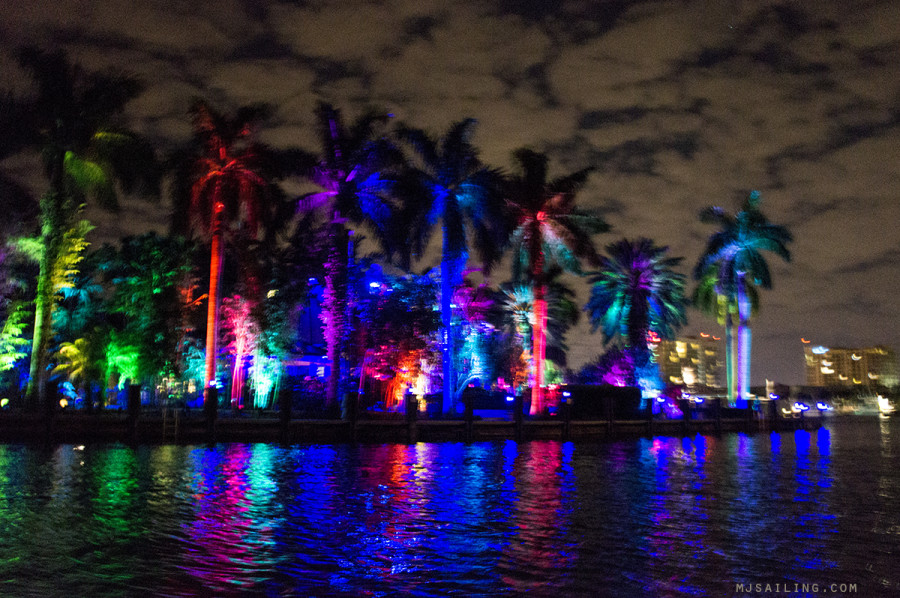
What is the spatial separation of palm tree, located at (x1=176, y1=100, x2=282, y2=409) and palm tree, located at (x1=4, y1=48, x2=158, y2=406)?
2.69 metres

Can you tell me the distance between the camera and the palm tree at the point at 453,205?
4347 cm

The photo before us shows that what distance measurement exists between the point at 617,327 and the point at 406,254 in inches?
1155

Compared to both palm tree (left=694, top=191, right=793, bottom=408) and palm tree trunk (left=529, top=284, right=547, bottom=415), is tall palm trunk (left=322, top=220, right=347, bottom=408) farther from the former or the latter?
palm tree (left=694, top=191, right=793, bottom=408)

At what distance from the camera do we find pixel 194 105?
38.7 meters

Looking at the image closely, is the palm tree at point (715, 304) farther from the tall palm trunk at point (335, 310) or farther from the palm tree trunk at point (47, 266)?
the palm tree trunk at point (47, 266)

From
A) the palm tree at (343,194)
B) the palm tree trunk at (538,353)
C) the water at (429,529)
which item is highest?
the palm tree at (343,194)

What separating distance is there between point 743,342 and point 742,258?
756cm

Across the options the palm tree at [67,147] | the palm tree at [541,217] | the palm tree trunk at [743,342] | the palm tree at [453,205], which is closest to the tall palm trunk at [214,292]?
the palm tree at [67,147]

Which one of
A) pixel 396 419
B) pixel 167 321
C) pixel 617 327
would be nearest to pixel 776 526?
pixel 396 419

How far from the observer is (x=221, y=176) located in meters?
38.2

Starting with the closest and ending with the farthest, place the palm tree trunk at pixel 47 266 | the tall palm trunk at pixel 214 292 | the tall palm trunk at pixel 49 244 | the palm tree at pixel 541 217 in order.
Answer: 1. the palm tree trunk at pixel 47 266
2. the tall palm trunk at pixel 49 244
3. the tall palm trunk at pixel 214 292
4. the palm tree at pixel 541 217

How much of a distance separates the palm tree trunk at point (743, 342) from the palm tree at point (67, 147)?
5041cm

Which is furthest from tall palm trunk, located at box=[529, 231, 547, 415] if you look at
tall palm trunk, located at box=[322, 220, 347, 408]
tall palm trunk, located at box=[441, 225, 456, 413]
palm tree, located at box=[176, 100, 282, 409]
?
palm tree, located at box=[176, 100, 282, 409]

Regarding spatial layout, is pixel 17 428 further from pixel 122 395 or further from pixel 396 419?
pixel 122 395
